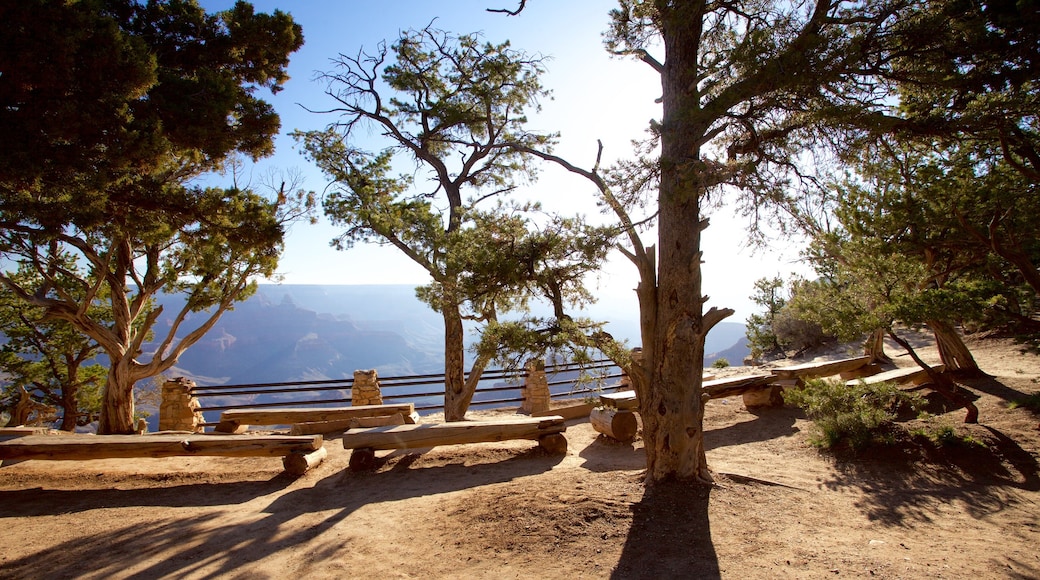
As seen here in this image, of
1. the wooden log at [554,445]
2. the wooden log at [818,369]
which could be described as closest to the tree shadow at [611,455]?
the wooden log at [554,445]

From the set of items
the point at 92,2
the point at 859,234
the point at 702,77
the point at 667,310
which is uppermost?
the point at 92,2

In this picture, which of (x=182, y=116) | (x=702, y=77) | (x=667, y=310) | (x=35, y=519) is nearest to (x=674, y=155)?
(x=702, y=77)

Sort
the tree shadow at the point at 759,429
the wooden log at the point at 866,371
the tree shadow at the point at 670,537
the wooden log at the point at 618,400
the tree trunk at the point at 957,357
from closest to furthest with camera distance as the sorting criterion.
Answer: the tree shadow at the point at 670,537 < the tree shadow at the point at 759,429 < the wooden log at the point at 618,400 < the tree trunk at the point at 957,357 < the wooden log at the point at 866,371

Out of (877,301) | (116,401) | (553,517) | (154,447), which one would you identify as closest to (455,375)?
(154,447)

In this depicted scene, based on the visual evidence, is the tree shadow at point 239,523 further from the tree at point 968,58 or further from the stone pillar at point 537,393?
the tree at point 968,58

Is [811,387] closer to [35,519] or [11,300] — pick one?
[35,519]

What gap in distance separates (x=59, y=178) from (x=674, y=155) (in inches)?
252

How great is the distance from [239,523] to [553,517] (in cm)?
386

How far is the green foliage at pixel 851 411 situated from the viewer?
6824mm

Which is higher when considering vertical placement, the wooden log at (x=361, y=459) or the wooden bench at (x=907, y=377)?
the wooden bench at (x=907, y=377)

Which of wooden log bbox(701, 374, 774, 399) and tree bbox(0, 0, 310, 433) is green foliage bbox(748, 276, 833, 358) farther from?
tree bbox(0, 0, 310, 433)

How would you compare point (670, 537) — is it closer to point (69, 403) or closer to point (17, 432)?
point (17, 432)

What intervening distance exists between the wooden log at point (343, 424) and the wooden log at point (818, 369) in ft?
28.0

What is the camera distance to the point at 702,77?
4844 millimetres
